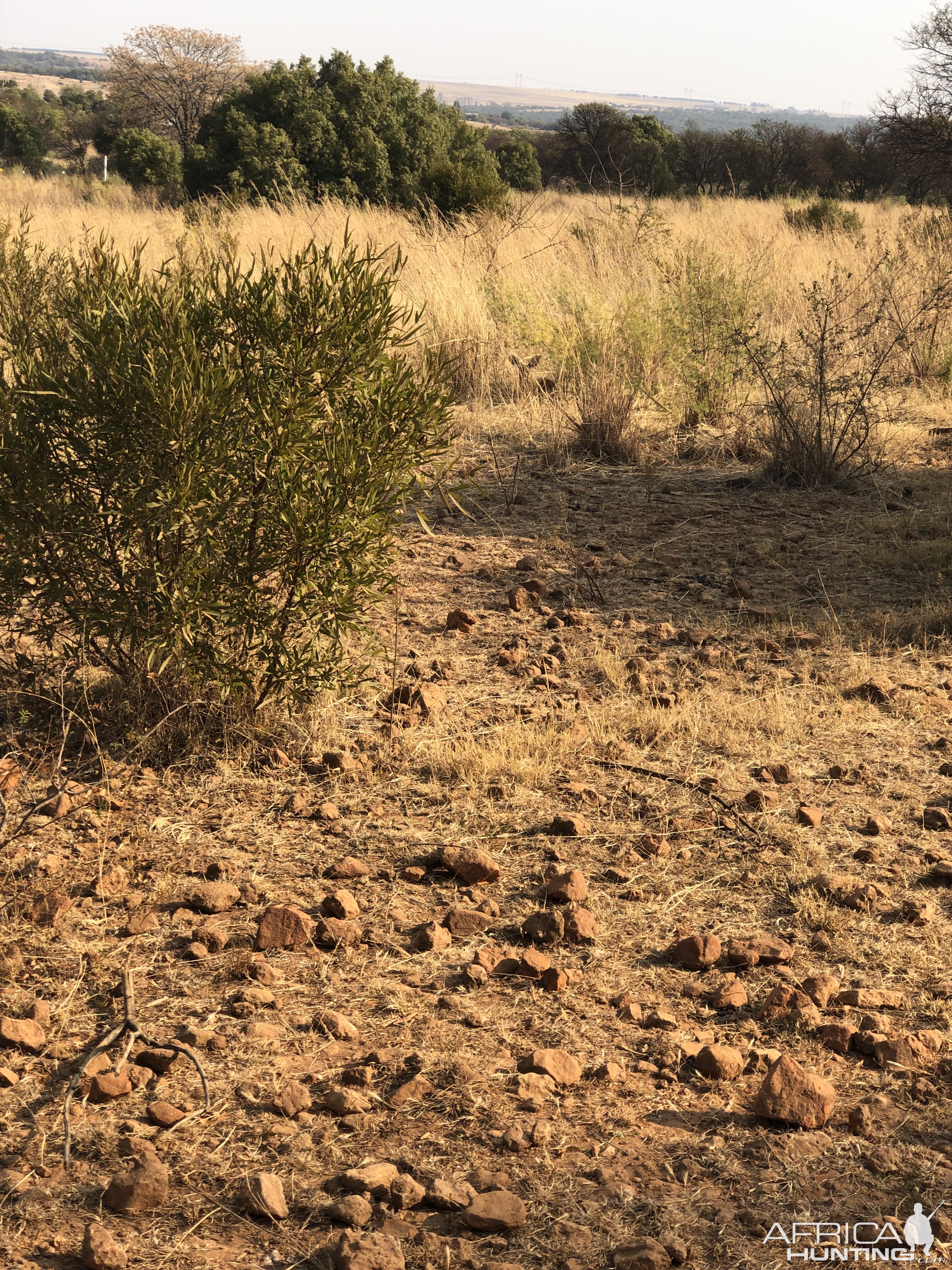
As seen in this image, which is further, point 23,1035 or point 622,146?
point 622,146

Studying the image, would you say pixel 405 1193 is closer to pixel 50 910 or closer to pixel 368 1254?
pixel 368 1254

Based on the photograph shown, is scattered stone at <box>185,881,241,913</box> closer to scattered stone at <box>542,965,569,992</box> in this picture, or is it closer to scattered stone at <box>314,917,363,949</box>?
scattered stone at <box>314,917,363,949</box>

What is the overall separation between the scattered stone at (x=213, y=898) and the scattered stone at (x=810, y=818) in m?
1.49

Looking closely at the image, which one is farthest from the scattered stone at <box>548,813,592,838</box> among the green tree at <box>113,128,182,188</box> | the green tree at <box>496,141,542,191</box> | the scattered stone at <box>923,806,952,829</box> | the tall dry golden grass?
the green tree at <box>113,128,182,188</box>

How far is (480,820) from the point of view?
292 cm

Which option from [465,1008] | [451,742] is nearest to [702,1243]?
[465,1008]

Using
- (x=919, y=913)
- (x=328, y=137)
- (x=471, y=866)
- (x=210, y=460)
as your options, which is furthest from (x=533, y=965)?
(x=328, y=137)

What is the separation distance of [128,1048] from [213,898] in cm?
55

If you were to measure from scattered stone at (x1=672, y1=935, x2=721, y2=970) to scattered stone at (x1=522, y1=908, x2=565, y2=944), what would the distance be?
26 cm

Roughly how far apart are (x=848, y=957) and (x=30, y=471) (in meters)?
2.39

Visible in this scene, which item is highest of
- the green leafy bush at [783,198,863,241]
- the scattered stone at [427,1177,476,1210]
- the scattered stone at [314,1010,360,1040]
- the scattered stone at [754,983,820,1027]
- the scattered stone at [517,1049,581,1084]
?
the green leafy bush at [783,198,863,241]

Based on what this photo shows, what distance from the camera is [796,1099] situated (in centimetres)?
190

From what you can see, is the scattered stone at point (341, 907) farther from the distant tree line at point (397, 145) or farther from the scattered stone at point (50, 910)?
the distant tree line at point (397, 145)
